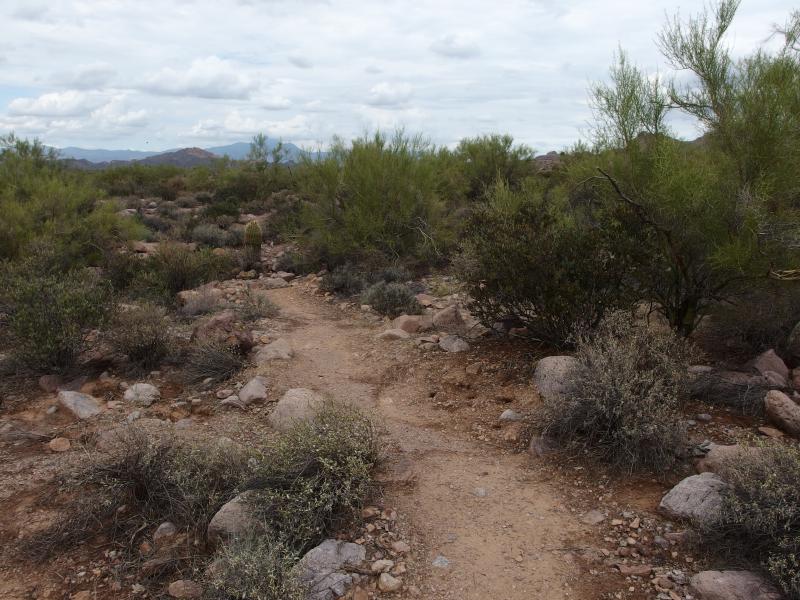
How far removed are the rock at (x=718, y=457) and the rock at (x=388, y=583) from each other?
2153mm

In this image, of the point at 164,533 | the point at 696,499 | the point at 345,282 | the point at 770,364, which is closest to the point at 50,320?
the point at 164,533

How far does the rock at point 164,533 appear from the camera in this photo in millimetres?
3713

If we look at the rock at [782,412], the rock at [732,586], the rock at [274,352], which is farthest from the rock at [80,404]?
the rock at [782,412]

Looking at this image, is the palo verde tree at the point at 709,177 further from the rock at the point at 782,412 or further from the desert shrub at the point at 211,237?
the desert shrub at the point at 211,237

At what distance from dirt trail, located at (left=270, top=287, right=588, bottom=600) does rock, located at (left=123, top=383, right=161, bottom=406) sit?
1211 mm

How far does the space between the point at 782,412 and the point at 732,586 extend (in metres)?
2.06

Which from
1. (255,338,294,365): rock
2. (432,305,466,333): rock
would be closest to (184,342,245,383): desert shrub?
(255,338,294,365): rock

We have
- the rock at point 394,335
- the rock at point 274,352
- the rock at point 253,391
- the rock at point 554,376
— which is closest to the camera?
the rock at point 554,376

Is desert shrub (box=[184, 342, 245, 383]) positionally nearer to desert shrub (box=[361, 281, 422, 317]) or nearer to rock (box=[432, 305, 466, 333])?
rock (box=[432, 305, 466, 333])

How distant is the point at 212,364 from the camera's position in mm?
6293

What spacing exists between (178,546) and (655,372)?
374 cm

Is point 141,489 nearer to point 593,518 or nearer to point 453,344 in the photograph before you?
point 593,518

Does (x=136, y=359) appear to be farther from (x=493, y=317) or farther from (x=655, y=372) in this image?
(x=655, y=372)

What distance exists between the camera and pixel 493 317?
21.0ft
